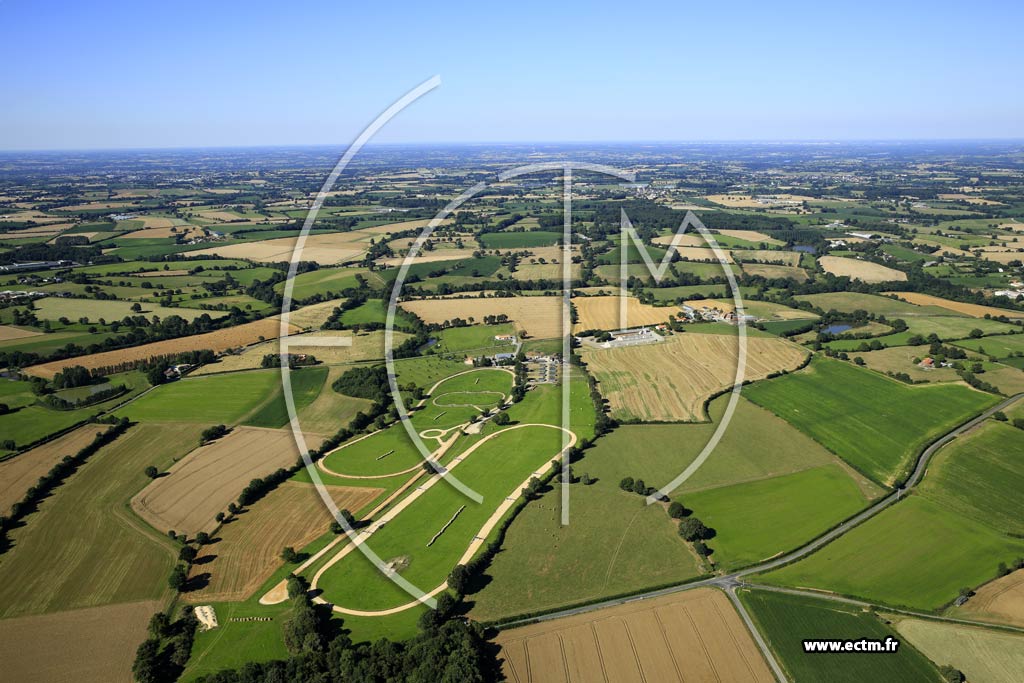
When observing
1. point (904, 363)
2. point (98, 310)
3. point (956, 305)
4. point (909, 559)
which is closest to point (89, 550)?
point (909, 559)

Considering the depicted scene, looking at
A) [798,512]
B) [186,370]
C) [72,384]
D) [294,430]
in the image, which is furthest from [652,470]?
A: [72,384]

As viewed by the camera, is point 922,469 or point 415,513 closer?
point 415,513

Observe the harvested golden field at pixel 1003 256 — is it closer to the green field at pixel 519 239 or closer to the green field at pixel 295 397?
the green field at pixel 519 239

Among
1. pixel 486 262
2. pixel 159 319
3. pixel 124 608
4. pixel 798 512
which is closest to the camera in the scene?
pixel 124 608

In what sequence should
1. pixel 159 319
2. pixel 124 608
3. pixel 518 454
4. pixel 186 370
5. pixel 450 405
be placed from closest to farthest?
pixel 124 608 < pixel 518 454 < pixel 450 405 < pixel 186 370 < pixel 159 319

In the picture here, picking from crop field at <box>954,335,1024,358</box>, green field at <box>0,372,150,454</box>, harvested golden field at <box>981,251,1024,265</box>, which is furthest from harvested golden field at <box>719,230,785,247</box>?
green field at <box>0,372,150,454</box>

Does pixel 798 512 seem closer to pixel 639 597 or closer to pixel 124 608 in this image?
pixel 639 597

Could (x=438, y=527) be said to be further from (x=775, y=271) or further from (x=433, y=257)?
(x=775, y=271)
